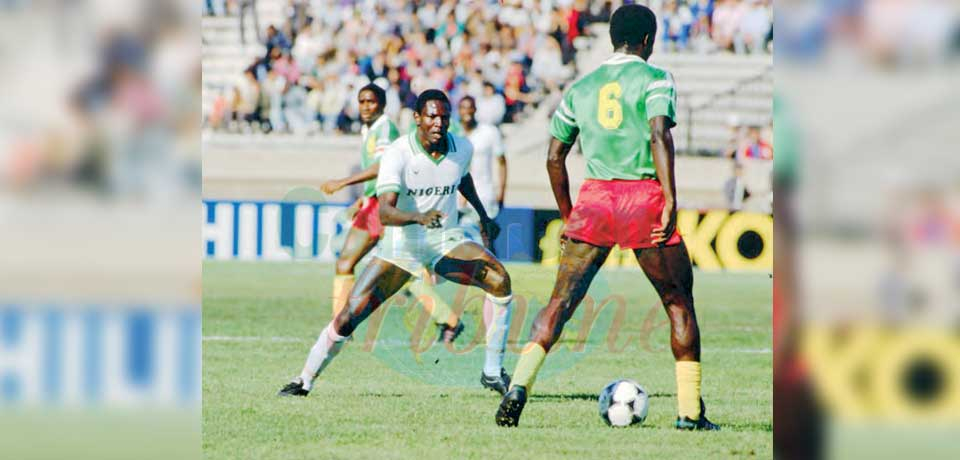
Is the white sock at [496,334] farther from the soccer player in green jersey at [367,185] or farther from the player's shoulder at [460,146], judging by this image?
the soccer player in green jersey at [367,185]

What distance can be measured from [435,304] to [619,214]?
4.11 meters

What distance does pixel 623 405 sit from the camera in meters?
7.04

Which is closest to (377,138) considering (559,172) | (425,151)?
(425,151)

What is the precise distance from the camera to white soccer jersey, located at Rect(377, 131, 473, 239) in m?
8.00

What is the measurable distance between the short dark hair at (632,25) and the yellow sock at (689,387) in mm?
1556

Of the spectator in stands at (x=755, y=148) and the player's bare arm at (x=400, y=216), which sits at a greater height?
the spectator in stands at (x=755, y=148)

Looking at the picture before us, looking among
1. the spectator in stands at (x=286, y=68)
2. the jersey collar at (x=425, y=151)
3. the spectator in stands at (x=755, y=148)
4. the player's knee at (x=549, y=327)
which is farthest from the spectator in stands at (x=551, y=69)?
the player's knee at (x=549, y=327)

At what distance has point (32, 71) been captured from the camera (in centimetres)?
416

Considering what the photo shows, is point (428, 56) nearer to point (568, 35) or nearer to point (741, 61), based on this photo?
point (568, 35)

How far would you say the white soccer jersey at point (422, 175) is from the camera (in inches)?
315

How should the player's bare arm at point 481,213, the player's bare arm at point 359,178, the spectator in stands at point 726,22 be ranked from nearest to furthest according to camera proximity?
the player's bare arm at point 481,213 < the player's bare arm at point 359,178 < the spectator in stands at point 726,22

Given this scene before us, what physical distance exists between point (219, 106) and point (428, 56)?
3.60 metres

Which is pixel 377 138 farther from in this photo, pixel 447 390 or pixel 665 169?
pixel 665 169

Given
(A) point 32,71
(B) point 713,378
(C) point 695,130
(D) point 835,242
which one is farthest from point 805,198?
(C) point 695,130
